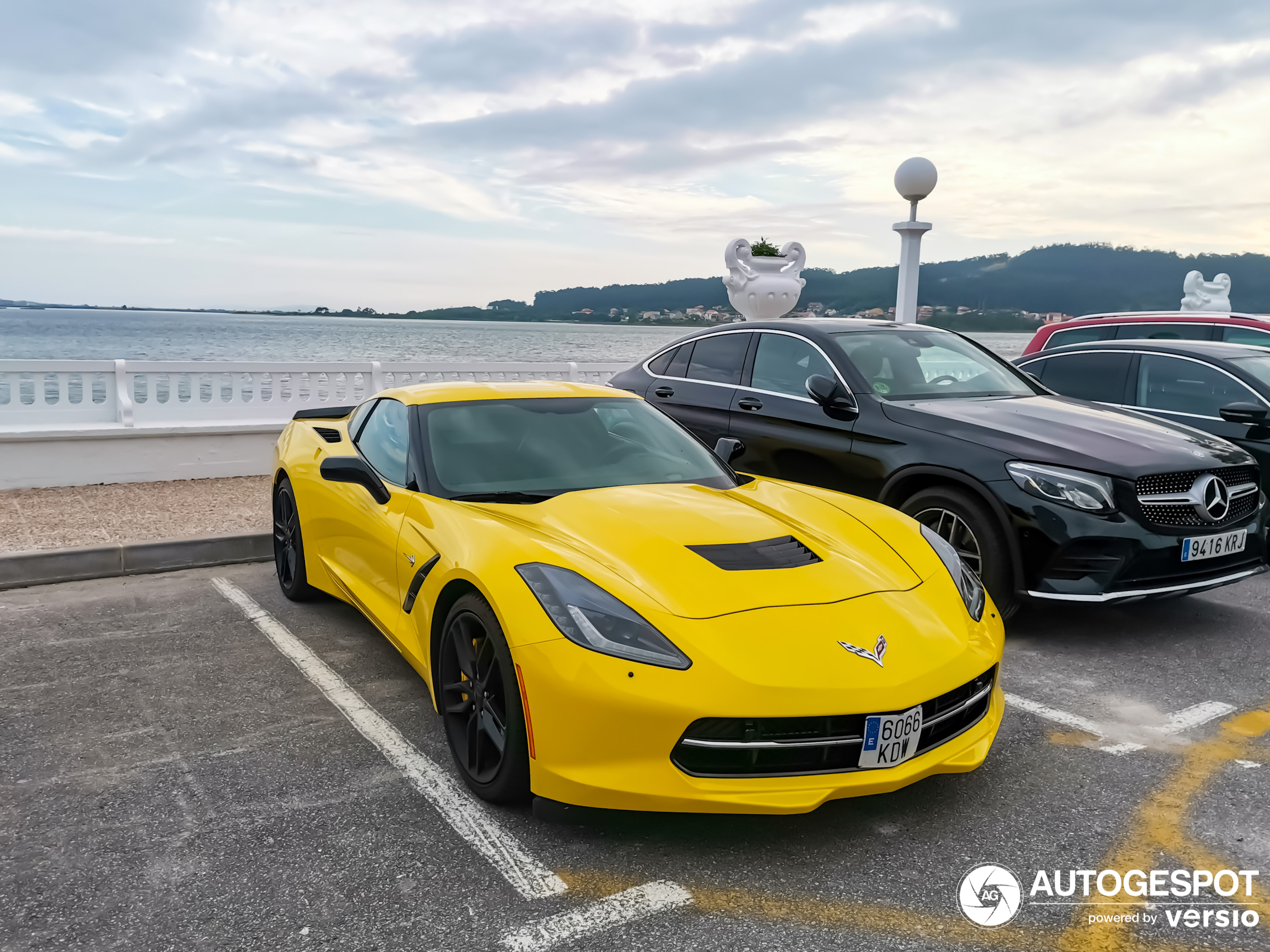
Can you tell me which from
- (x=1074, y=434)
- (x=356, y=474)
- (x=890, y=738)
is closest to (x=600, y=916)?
A: (x=890, y=738)

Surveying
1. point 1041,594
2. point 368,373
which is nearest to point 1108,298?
point 368,373

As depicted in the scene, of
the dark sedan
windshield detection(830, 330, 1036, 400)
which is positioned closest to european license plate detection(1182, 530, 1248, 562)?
windshield detection(830, 330, 1036, 400)

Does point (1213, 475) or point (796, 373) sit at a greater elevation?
point (796, 373)

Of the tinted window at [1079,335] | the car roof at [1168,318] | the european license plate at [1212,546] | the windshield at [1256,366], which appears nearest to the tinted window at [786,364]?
the european license plate at [1212,546]

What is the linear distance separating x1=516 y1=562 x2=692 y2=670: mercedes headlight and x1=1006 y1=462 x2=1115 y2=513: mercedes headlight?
282 cm

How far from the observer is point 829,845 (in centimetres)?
278

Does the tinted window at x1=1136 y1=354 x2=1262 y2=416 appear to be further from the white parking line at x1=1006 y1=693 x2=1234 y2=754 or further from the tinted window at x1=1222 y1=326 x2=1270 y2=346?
the white parking line at x1=1006 y1=693 x2=1234 y2=754

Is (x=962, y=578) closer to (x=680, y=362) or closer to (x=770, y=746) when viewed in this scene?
(x=770, y=746)

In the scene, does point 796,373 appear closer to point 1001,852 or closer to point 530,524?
point 530,524

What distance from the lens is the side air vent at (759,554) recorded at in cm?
306

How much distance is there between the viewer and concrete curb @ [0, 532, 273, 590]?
5844 mm

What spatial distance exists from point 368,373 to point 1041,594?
27.1 ft

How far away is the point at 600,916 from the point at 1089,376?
20.6 ft

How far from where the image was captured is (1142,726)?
146 inches
